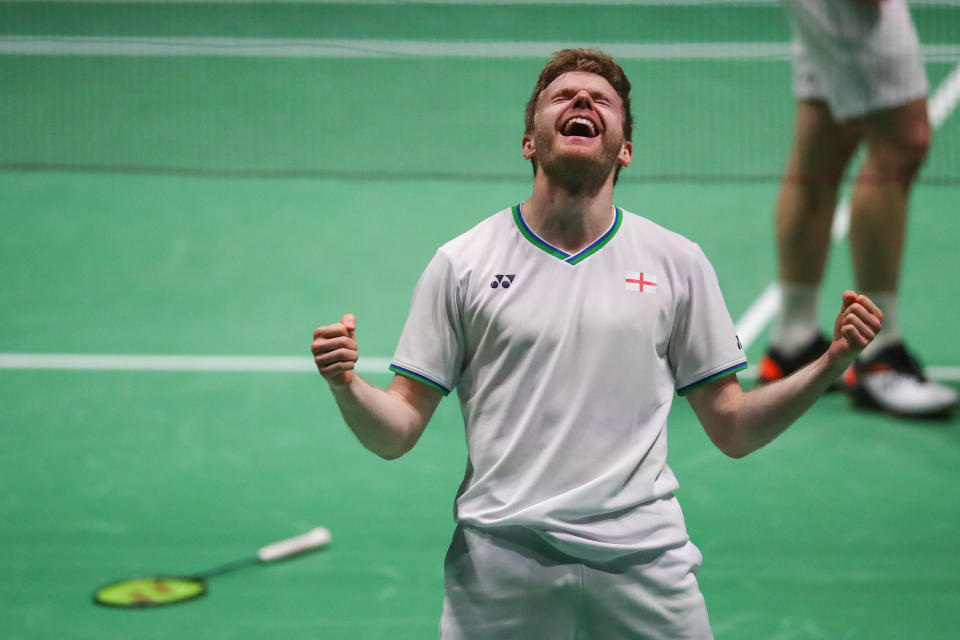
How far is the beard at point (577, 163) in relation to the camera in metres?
2.44

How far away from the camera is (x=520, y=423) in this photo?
247 centimetres

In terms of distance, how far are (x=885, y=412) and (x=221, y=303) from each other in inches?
119

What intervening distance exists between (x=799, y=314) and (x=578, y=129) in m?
3.22

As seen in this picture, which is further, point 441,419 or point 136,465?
point 441,419

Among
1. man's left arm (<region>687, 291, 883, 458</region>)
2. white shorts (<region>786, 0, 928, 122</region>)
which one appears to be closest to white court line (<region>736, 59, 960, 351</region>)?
white shorts (<region>786, 0, 928, 122</region>)

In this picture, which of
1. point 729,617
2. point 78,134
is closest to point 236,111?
point 78,134

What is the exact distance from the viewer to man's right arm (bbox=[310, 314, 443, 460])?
2295 mm

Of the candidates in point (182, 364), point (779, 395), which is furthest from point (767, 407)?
point (182, 364)

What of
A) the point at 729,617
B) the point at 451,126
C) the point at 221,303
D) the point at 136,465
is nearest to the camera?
the point at 729,617

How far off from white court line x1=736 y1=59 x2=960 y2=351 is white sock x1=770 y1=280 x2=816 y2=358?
0.80 ft

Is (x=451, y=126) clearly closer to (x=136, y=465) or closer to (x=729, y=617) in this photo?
(x=136, y=465)

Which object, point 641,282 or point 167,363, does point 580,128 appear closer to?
point 641,282

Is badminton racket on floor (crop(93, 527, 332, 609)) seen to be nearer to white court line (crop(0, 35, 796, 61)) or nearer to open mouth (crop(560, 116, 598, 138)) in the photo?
open mouth (crop(560, 116, 598, 138))

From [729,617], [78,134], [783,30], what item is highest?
[783,30]
